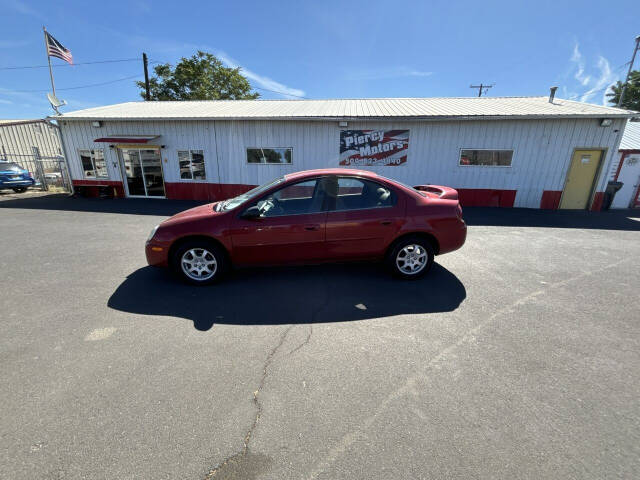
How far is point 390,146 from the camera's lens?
418 inches

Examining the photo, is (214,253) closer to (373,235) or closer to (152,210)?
(373,235)

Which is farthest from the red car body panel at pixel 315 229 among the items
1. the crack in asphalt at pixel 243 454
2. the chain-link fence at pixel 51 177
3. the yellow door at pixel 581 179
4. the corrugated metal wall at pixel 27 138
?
the corrugated metal wall at pixel 27 138

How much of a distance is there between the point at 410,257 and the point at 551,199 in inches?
393

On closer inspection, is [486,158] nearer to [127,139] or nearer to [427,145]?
[427,145]

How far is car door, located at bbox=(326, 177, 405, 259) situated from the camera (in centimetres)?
393

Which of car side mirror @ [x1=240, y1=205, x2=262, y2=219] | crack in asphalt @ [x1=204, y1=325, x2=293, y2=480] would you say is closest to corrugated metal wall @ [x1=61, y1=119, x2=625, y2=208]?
car side mirror @ [x1=240, y1=205, x2=262, y2=219]

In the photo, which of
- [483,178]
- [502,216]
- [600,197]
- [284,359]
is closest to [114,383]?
[284,359]

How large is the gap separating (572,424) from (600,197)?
12289mm

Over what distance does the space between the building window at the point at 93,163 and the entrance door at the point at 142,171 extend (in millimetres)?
1034

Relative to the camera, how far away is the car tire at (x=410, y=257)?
4121 mm

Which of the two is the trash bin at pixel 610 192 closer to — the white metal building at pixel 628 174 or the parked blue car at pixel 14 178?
the white metal building at pixel 628 174

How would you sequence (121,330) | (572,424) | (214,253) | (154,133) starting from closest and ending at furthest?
(572,424)
(121,330)
(214,253)
(154,133)

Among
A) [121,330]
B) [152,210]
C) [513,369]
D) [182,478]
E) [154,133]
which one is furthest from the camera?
[154,133]

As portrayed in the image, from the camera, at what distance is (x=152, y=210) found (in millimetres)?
9875
